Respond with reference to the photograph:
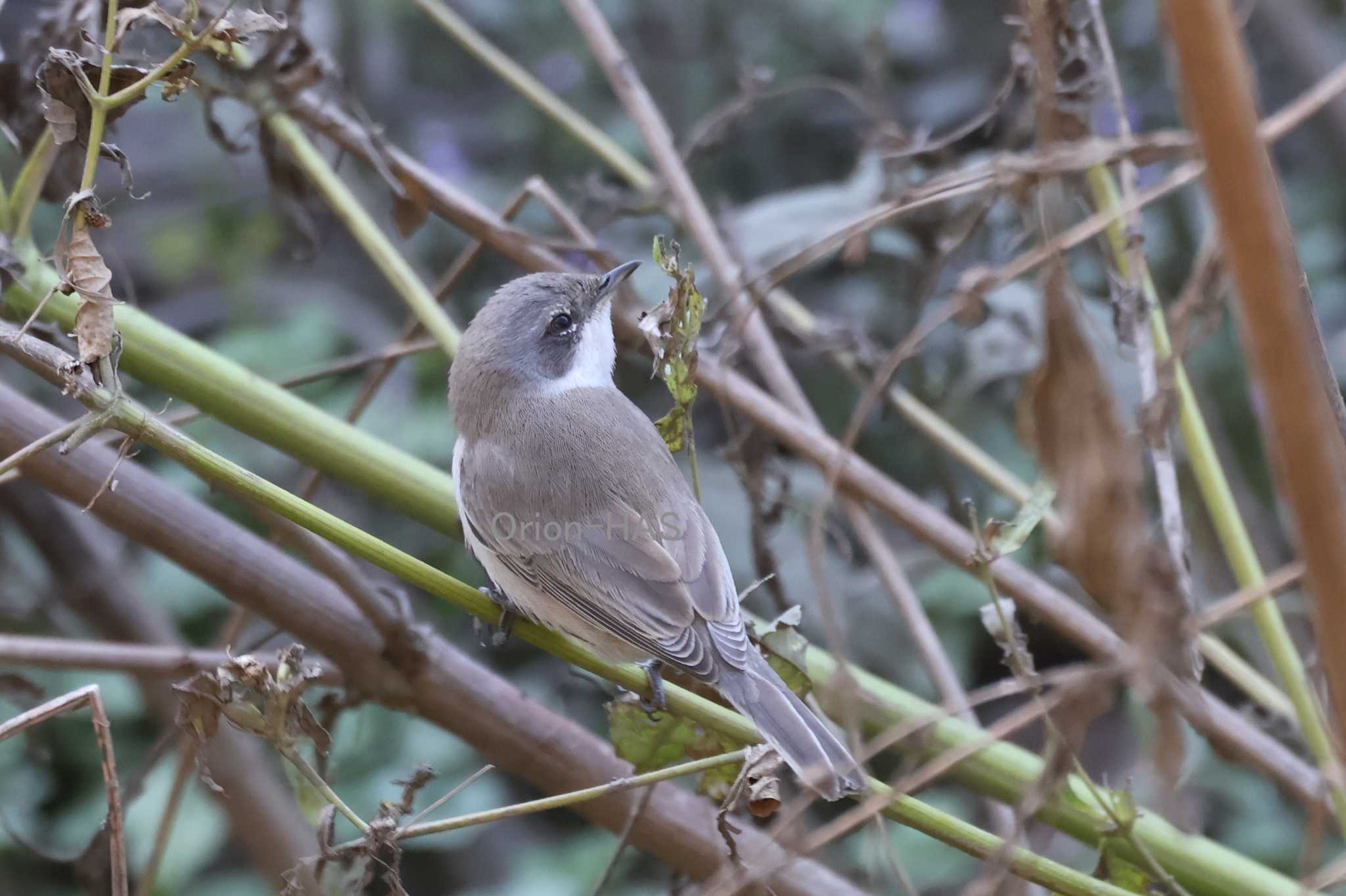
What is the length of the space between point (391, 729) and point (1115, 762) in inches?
78.5

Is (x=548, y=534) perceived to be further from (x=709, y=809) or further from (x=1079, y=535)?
(x=1079, y=535)

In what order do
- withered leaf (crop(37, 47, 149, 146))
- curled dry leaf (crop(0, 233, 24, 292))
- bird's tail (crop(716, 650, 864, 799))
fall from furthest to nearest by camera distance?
curled dry leaf (crop(0, 233, 24, 292)) < bird's tail (crop(716, 650, 864, 799)) < withered leaf (crop(37, 47, 149, 146))

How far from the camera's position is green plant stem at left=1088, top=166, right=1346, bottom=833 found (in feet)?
5.57

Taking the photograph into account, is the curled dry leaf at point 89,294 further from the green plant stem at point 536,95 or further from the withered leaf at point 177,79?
the green plant stem at point 536,95

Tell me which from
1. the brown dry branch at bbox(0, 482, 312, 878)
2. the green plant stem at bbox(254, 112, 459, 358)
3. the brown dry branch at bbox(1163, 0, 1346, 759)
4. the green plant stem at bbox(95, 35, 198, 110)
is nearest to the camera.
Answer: the brown dry branch at bbox(1163, 0, 1346, 759)

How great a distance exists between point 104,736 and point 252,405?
2.23 ft

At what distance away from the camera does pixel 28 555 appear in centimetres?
374

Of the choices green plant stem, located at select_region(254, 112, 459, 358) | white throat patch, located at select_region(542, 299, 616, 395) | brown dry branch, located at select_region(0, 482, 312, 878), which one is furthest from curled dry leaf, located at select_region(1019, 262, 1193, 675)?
brown dry branch, located at select_region(0, 482, 312, 878)

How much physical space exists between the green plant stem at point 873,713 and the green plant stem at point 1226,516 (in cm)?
22

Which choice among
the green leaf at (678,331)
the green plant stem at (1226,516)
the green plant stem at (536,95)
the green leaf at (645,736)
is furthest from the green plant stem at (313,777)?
the green plant stem at (536,95)

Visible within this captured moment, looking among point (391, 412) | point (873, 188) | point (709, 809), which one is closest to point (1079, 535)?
point (709, 809)

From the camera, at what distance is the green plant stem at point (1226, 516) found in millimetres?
1697

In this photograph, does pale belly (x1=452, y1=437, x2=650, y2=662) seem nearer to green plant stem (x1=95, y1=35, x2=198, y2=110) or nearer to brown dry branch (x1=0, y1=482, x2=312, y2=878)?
brown dry branch (x1=0, y1=482, x2=312, y2=878)

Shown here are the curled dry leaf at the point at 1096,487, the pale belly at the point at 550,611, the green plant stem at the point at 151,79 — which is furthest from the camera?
the pale belly at the point at 550,611
